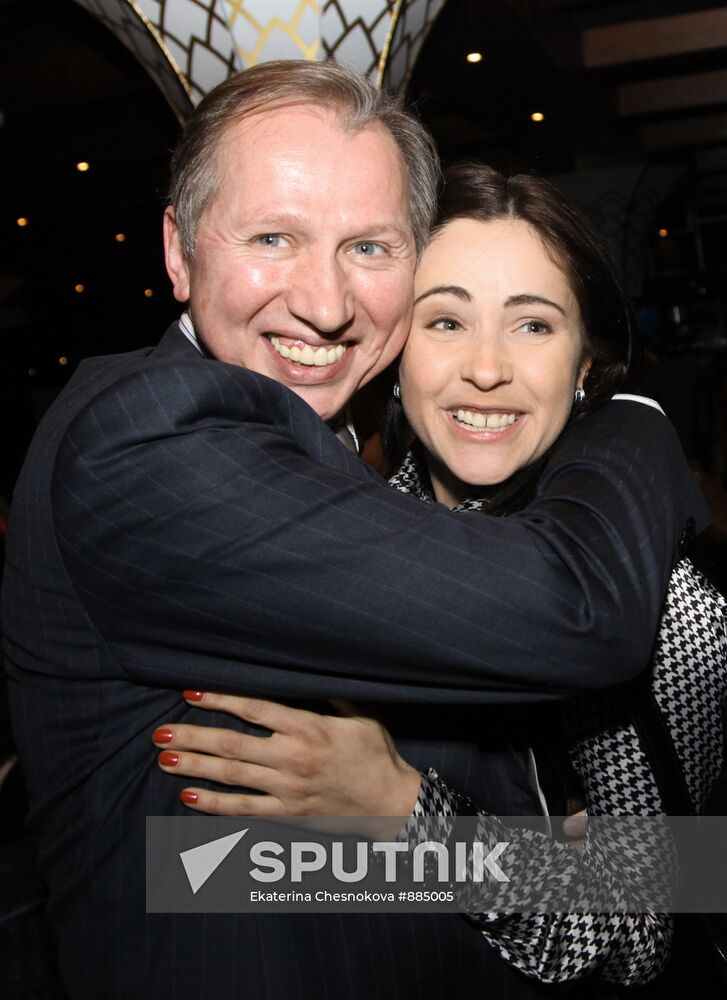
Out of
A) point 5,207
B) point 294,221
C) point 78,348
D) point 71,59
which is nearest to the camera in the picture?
point 294,221

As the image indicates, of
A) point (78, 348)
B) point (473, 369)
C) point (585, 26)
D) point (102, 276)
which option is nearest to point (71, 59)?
point (585, 26)

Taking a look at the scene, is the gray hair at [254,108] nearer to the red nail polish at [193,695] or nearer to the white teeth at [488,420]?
the white teeth at [488,420]

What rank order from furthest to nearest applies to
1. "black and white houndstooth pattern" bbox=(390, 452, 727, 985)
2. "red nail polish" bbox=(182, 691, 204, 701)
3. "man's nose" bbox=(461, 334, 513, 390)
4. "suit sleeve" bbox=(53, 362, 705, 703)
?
"man's nose" bbox=(461, 334, 513, 390) < "black and white houndstooth pattern" bbox=(390, 452, 727, 985) < "red nail polish" bbox=(182, 691, 204, 701) < "suit sleeve" bbox=(53, 362, 705, 703)

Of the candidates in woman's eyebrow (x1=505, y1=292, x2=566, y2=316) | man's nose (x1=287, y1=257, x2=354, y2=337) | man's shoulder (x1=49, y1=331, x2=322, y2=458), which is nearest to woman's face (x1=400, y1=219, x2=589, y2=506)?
woman's eyebrow (x1=505, y1=292, x2=566, y2=316)

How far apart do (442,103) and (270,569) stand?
4083 mm

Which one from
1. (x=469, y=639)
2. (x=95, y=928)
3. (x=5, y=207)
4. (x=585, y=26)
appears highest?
(x=585, y=26)

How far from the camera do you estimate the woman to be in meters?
1.11

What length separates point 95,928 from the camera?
3.64 feet

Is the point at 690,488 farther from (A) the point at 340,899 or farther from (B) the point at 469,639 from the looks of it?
(A) the point at 340,899

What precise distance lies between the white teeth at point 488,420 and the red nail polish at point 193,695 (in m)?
0.73

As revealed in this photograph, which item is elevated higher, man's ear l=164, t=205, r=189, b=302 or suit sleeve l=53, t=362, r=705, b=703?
man's ear l=164, t=205, r=189, b=302

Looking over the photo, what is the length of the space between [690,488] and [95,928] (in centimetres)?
93

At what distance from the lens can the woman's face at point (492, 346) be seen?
5.05 feet

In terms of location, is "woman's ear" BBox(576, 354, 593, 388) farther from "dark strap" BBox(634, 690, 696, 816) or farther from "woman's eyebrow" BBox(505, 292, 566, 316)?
"dark strap" BBox(634, 690, 696, 816)
